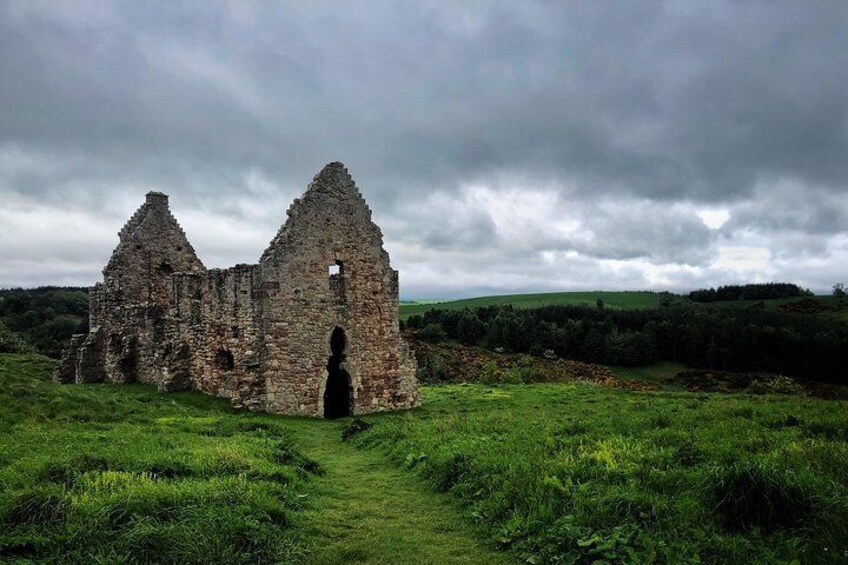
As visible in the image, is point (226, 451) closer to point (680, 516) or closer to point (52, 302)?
point (680, 516)

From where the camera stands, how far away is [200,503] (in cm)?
771

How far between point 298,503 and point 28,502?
3.80 m

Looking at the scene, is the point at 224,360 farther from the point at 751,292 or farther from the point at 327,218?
the point at 751,292

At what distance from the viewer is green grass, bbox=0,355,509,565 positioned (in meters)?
6.59

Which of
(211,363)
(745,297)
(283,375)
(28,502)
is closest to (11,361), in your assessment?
(211,363)

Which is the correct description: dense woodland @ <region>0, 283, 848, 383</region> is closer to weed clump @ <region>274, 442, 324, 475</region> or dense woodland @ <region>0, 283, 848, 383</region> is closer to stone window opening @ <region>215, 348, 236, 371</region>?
stone window opening @ <region>215, 348, 236, 371</region>

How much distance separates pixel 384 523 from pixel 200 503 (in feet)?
9.40

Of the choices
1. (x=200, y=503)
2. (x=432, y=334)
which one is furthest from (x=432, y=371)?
(x=200, y=503)

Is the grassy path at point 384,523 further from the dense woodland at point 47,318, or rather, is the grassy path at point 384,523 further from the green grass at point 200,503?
the dense woodland at point 47,318

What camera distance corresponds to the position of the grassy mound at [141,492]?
649cm

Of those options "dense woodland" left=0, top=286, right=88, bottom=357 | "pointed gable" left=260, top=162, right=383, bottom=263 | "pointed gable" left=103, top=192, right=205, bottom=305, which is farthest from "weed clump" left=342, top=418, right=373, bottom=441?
"dense woodland" left=0, top=286, right=88, bottom=357

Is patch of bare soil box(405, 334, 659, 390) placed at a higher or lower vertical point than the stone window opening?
lower

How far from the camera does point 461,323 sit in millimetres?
82250

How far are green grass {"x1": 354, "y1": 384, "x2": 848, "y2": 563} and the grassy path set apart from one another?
420 millimetres
